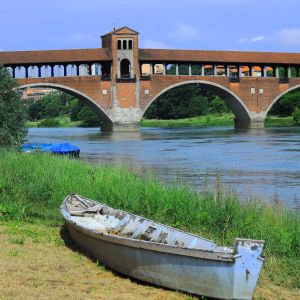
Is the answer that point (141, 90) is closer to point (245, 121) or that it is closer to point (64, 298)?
point (245, 121)

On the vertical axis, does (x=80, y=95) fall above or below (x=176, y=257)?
above

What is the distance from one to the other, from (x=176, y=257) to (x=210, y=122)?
70397mm

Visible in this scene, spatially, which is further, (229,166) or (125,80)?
(125,80)

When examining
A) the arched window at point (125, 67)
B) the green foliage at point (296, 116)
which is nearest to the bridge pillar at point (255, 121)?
the green foliage at point (296, 116)

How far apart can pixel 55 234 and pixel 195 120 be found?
234ft

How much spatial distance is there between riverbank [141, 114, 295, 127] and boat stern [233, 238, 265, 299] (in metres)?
61.1

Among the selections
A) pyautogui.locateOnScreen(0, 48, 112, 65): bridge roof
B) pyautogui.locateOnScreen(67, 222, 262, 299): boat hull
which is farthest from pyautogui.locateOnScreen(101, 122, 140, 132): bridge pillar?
pyautogui.locateOnScreen(67, 222, 262, 299): boat hull

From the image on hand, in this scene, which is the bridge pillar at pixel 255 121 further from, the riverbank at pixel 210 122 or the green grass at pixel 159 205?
the green grass at pixel 159 205

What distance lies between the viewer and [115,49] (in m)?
54.4

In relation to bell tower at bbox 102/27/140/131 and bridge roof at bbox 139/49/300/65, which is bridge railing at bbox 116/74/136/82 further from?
bridge roof at bbox 139/49/300/65

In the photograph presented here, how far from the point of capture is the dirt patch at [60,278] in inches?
239

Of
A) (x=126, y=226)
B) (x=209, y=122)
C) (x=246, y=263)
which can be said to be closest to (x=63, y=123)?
(x=209, y=122)

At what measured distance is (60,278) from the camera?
6.66 m

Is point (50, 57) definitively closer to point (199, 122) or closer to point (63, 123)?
point (199, 122)
